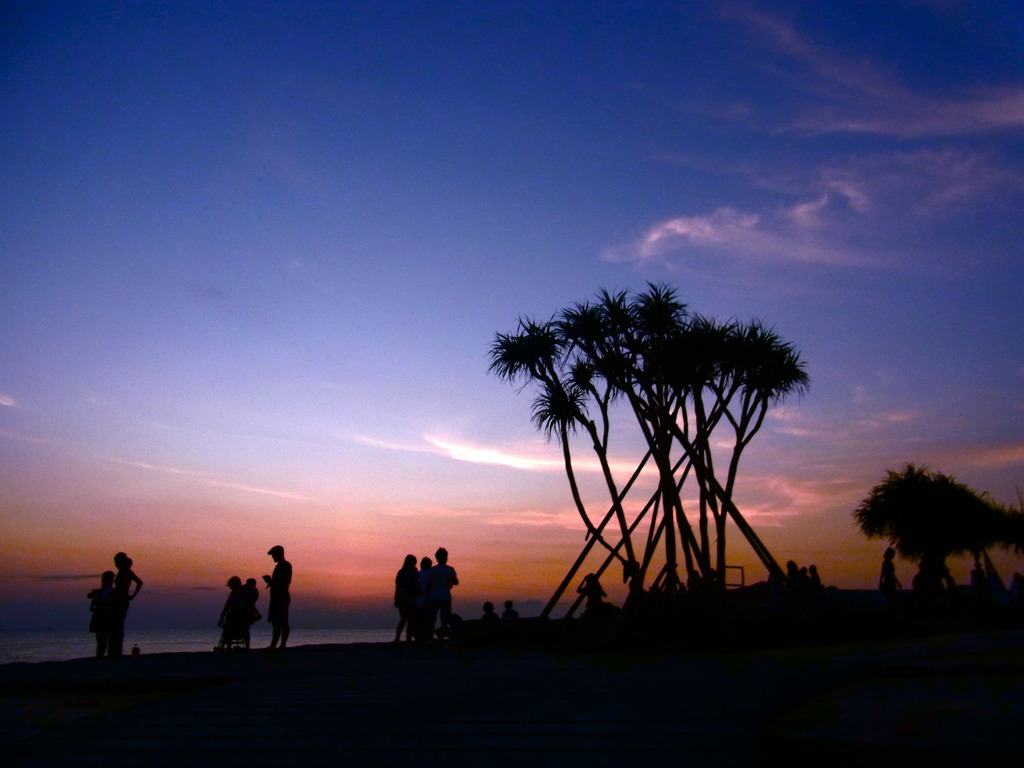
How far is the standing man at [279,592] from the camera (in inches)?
565

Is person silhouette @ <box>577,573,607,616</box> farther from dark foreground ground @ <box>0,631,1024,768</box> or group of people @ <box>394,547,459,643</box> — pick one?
dark foreground ground @ <box>0,631,1024,768</box>

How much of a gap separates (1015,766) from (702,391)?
12.4 m

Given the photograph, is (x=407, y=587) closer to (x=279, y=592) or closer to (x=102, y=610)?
(x=279, y=592)

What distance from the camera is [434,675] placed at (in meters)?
7.66

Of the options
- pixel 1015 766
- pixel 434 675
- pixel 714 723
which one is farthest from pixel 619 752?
pixel 434 675

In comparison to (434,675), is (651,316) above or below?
above

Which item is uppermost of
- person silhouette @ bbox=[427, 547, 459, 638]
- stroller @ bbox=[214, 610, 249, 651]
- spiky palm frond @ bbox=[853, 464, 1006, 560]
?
spiky palm frond @ bbox=[853, 464, 1006, 560]

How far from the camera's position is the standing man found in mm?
14359

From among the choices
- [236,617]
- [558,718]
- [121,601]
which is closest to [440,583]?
[236,617]

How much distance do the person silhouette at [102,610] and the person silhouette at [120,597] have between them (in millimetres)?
66

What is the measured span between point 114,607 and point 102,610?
→ 0.76 feet

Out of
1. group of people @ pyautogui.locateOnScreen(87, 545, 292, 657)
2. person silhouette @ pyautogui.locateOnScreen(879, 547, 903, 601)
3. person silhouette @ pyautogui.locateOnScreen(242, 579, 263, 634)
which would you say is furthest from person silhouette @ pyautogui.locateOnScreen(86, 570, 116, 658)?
person silhouette @ pyautogui.locateOnScreen(879, 547, 903, 601)

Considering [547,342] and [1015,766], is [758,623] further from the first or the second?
[1015,766]

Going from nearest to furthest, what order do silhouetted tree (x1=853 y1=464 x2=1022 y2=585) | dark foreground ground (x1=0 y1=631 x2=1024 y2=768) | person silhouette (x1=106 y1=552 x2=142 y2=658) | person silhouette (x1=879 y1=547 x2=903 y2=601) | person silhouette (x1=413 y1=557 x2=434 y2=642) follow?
dark foreground ground (x1=0 y1=631 x2=1024 y2=768), person silhouette (x1=106 y1=552 x2=142 y2=658), person silhouette (x1=413 y1=557 x2=434 y2=642), person silhouette (x1=879 y1=547 x2=903 y2=601), silhouetted tree (x1=853 y1=464 x2=1022 y2=585)
